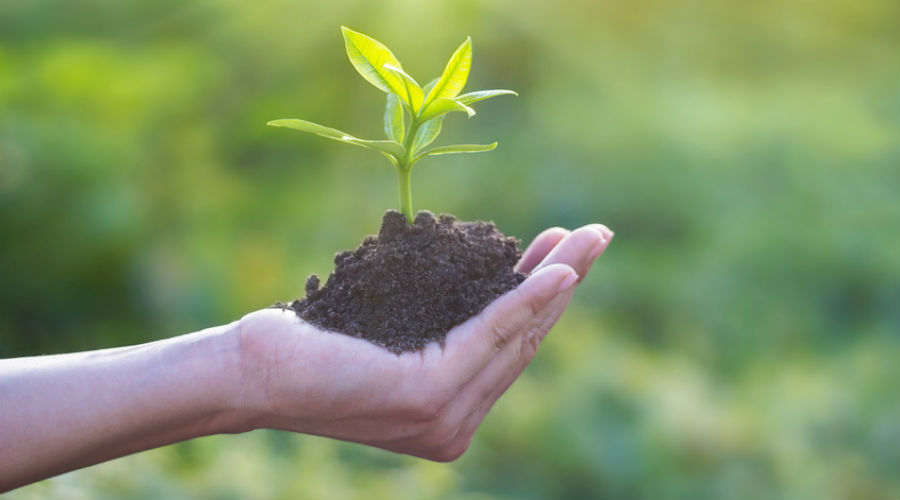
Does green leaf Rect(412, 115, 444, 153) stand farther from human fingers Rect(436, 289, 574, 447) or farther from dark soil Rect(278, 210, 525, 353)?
human fingers Rect(436, 289, 574, 447)

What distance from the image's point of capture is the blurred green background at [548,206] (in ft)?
9.55

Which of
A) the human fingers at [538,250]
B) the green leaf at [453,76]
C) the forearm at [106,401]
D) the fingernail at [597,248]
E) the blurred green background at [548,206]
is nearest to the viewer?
the forearm at [106,401]

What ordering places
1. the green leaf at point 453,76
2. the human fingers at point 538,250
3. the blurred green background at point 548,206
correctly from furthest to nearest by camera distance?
the blurred green background at point 548,206 → the human fingers at point 538,250 → the green leaf at point 453,76

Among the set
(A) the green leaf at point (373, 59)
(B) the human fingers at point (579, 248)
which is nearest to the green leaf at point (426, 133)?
(A) the green leaf at point (373, 59)

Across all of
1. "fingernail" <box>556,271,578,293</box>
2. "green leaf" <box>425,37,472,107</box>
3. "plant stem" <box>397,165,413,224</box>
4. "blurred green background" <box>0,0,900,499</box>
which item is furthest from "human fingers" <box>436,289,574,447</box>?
"blurred green background" <box>0,0,900,499</box>

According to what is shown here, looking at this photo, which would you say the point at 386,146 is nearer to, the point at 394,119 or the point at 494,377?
the point at 394,119

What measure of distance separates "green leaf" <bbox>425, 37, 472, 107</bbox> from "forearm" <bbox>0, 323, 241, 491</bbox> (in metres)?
0.61

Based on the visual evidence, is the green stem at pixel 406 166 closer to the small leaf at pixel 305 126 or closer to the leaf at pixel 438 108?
the leaf at pixel 438 108

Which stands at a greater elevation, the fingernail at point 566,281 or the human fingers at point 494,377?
the fingernail at point 566,281

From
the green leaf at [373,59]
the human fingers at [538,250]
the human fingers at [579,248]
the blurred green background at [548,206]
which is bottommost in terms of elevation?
the human fingers at [579,248]

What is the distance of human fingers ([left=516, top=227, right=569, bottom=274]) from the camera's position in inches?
70.7

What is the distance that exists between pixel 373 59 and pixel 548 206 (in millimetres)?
2872

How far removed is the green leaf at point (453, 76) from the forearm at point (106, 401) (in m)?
0.61

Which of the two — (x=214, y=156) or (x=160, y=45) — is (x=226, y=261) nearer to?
(x=214, y=156)
